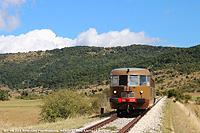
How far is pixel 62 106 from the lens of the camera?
84.9 ft

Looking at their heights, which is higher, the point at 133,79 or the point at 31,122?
the point at 133,79

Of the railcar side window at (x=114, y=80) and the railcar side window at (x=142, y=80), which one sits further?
the railcar side window at (x=114, y=80)

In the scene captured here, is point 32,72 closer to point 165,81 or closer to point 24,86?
point 24,86

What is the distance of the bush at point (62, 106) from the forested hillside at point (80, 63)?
64.7 metres

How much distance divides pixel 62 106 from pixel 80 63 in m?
112

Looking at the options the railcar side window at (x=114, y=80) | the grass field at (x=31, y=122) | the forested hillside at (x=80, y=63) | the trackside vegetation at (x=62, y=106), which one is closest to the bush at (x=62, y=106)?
the trackside vegetation at (x=62, y=106)

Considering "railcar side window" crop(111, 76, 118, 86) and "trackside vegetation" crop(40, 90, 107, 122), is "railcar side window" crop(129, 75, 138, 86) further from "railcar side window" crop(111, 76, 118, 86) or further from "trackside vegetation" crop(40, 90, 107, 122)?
"trackside vegetation" crop(40, 90, 107, 122)

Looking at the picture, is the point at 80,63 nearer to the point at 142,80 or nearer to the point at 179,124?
the point at 142,80

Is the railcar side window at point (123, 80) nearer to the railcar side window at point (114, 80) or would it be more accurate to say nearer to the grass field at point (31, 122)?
the railcar side window at point (114, 80)

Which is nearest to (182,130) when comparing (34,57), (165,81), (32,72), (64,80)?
(165,81)

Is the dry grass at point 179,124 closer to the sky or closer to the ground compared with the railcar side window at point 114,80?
closer to the ground

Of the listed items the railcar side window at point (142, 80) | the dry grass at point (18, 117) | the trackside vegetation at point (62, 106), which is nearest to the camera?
the railcar side window at point (142, 80)

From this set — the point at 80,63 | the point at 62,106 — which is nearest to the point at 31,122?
the point at 62,106

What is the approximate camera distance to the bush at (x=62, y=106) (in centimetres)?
2575
